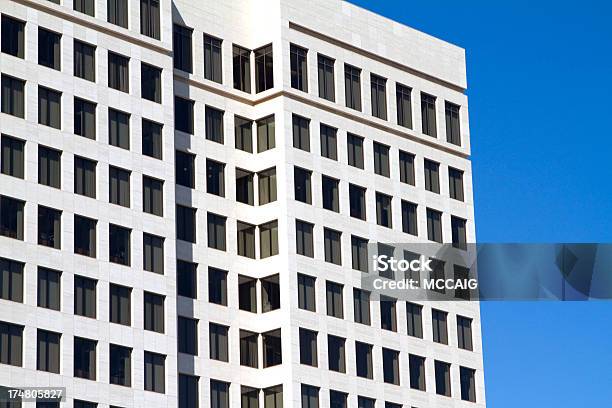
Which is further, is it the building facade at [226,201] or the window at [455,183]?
the window at [455,183]

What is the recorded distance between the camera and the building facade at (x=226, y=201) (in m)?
106

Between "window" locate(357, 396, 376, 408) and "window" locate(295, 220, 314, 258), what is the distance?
8951 mm

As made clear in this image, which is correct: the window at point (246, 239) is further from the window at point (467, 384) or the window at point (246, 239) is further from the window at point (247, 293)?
the window at point (467, 384)

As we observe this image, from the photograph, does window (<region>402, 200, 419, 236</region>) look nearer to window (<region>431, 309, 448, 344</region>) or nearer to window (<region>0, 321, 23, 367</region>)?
window (<region>431, 309, 448, 344</region>)

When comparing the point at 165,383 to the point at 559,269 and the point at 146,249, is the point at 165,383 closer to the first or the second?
the point at 146,249

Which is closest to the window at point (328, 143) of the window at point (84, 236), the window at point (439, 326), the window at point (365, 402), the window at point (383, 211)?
the window at point (383, 211)

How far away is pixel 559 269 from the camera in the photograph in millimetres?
111750

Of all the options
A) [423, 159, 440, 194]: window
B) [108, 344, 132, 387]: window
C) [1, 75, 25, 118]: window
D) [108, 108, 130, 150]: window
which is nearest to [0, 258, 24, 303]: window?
[108, 344, 132, 387]: window

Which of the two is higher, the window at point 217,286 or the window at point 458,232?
the window at point 458,232

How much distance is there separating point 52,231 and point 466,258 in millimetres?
32431

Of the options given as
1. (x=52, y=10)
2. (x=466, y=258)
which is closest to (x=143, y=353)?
(x=52, y=10)

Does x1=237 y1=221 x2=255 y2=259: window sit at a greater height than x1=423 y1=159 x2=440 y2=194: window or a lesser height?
lesser

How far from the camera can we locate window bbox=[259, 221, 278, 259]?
11888 centimetres

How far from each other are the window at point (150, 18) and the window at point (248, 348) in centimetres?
1805
